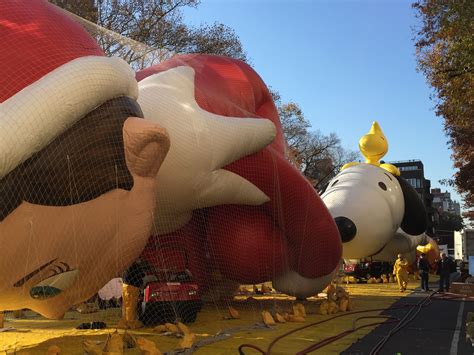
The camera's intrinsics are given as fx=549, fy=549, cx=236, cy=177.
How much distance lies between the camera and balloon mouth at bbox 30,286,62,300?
554 cm

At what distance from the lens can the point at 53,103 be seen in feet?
16.0

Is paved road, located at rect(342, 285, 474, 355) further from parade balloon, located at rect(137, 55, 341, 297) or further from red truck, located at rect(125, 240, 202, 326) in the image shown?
red truck, located at rect(125, 240, 202, 326)

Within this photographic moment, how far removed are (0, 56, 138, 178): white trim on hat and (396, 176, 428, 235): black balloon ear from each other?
39.2 feet

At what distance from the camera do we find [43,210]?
5.18m

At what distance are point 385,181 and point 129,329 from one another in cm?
955

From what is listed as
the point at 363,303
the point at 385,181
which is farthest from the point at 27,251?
the point at 385,181

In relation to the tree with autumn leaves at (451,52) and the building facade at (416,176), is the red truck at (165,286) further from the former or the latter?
the building facade at (416,176)

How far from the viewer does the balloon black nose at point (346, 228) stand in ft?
44.5

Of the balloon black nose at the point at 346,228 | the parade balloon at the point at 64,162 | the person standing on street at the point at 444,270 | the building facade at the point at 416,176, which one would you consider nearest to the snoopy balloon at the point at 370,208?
the balloon black nose at the point at 346,228

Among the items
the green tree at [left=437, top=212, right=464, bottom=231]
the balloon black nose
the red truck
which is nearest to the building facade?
the green tree at [left=437, top=212, right=464, bottom=231]

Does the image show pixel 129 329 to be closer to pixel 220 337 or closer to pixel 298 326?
pixel 220 337

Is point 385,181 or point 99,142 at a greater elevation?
point 385,181

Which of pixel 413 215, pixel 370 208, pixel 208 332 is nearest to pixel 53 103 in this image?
pixel 208 332

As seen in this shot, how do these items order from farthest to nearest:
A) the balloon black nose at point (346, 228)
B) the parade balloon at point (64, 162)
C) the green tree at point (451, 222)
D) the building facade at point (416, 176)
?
the building facade at point (416, 176), the green tree at point (451, 222), the balloon black nose at point (346, 228), the parade balloon at point (64, 162)
